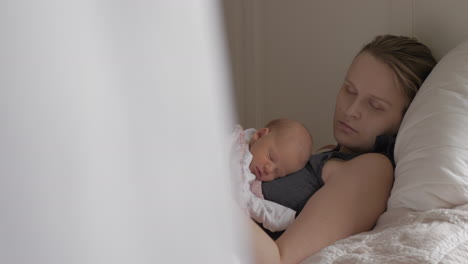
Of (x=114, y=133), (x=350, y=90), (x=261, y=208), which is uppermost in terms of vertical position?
(x=114, y=133)

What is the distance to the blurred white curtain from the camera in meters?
0.33

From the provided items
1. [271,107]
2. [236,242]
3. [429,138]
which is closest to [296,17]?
[271,107]

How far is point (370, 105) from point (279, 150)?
0.31 m

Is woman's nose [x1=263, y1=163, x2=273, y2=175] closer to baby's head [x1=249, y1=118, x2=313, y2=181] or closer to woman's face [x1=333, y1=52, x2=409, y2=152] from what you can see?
baby's head [x1=249, y1=118, x2=313, y2=181]

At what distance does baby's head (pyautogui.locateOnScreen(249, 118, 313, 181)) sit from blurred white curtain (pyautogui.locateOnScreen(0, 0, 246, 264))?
A: 93 centimetres

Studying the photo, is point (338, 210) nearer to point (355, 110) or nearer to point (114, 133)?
point (355, 110)

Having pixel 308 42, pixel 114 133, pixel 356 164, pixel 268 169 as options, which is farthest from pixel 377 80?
pixel 114 133

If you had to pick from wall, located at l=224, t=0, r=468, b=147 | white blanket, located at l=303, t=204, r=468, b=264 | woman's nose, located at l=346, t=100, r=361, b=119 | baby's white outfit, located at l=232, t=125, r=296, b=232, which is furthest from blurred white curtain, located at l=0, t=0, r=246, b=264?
wall, located at l=224, t=0, r=468, b=147

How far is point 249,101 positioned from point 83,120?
1.91m

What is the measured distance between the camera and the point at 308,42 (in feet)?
6.79

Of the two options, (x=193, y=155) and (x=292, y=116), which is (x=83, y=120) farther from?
(x=292, y=116)

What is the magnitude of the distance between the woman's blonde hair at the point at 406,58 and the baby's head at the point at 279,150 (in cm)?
29

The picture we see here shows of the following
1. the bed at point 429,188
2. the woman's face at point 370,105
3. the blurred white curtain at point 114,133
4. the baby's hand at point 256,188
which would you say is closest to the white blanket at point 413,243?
the bed at point 429,188

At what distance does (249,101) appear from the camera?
2.26 m
